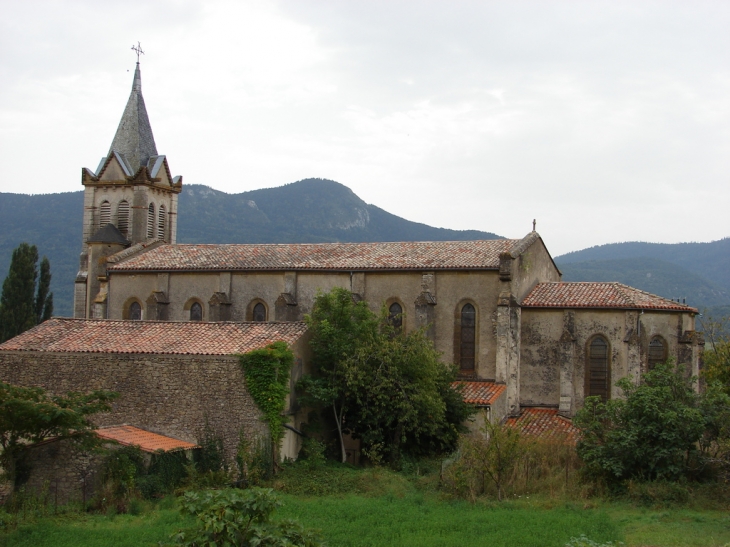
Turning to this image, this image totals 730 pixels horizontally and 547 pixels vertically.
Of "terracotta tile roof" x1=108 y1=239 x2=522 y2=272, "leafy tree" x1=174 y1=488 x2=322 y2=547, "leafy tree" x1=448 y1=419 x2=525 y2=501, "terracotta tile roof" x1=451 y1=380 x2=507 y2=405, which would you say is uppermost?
"terracotta tile roof" x1=108 y1=239 x2=522 y2=272

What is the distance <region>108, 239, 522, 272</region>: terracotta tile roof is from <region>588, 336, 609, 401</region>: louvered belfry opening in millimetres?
5563

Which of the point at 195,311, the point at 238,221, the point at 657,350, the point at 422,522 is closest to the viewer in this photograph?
the point at 422,522

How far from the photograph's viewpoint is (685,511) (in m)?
22.7

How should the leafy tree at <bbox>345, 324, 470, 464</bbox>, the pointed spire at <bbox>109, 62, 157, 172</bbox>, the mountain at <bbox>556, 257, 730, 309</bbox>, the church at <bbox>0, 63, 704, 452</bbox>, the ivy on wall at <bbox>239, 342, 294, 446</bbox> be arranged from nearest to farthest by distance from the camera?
the ivy on wall at <bbox>239, 342, 294, 446</bbox> < the leafy tree at <bbox>345, 324, 470, 464</bbox> < the church at <bbox>0, 63, 704, 452</bbox> < the pointed spire at <bbox>109, 62, 157, 172</bbox> < the mountain at <bbox>556, 257, 730, 309</bbox>

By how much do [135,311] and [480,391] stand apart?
1828 cm

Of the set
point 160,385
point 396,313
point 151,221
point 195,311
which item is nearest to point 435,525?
point 160,385

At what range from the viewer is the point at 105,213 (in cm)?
4725

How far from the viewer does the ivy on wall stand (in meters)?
27.0

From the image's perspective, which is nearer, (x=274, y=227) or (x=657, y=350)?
(x=657, y=350)

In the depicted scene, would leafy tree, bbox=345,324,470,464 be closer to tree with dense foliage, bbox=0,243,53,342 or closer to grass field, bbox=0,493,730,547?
grass field, bbox=0,493,730,547

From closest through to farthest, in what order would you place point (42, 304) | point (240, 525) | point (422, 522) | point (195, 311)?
point (240, 525) → point (422, 522) → point (195, 311) → point (42, 304)

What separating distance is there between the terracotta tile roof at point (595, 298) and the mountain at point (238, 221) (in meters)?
78.0

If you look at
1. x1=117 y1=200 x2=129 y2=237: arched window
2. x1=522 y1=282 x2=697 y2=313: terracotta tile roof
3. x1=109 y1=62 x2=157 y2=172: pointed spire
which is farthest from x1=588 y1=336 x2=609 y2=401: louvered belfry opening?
x1=109 y1=62 x2=157 y2=172: pointed spire

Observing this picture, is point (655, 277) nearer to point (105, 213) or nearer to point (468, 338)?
point (105, 213)
